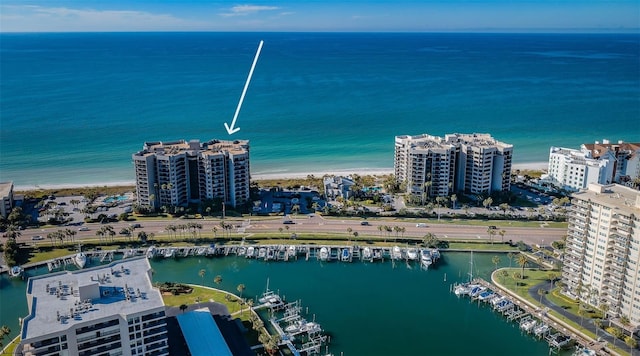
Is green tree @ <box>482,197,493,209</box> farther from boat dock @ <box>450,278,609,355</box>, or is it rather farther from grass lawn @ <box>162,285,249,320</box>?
grass lawn @ <box>162,285,249,320</box>

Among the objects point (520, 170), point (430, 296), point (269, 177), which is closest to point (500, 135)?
Result: point (520, 170)

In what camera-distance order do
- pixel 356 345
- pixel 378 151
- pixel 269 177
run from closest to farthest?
pixel 356 345 → pixel 269 177 → pixel 378 151

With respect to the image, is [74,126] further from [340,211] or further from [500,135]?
[500,135]

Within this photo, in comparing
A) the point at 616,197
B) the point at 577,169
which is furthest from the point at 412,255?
the point at 577,169

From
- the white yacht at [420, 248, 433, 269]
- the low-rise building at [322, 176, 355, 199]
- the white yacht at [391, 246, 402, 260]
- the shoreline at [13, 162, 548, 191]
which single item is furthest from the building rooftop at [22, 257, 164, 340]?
the shoreline at [13, 162, 548, 191]

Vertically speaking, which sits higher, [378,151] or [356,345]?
[378,151]

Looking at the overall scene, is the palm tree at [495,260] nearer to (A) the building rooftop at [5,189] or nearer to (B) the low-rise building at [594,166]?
(B) the low-rise building at [594,166]
